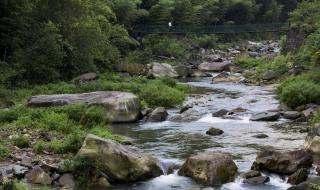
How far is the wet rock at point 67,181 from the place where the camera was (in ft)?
47.9

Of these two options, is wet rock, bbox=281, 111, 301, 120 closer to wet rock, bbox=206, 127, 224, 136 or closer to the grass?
the grass

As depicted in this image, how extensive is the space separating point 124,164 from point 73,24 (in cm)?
2209

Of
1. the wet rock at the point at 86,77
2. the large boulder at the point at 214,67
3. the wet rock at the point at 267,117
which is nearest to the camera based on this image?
the wet rock at the point at 267,117

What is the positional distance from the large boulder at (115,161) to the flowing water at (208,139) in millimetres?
316

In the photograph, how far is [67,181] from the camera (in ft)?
48.4

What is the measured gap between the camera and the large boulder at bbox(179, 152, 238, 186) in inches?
589

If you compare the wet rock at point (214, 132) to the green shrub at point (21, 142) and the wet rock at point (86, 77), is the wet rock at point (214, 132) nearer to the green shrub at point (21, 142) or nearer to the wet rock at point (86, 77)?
the green shrub at point (21, 142)

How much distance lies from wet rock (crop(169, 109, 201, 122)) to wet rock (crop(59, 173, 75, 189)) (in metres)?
10.8

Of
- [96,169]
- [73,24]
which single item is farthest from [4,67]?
[96,169]

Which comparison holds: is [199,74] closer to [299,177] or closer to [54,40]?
[54,40]

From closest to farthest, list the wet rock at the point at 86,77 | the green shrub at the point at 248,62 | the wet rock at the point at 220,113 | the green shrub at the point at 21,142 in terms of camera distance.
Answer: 1. the green shrub at the point at 21,142
2. the wet rock at the point at 220,113
3. the wet rock at the point at 86,77
4. the green shrub at the point at 248,62

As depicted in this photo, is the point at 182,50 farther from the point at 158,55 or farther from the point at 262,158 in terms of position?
the point at 262,158

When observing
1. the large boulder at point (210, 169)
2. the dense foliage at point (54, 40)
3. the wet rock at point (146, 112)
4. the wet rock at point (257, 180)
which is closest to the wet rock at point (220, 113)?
the wet rock at point (146, 112)

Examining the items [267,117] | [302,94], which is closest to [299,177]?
[267,117]
